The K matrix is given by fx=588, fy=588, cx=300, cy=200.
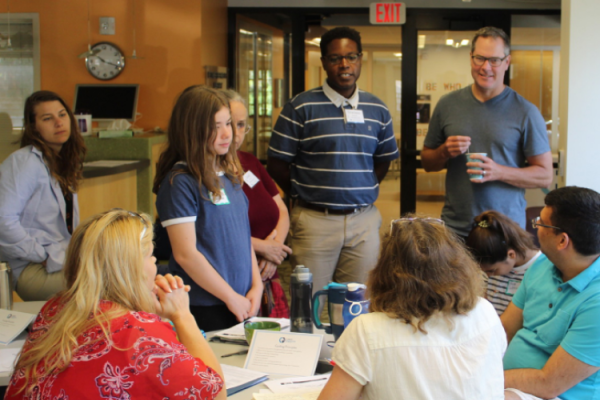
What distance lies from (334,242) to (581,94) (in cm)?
158

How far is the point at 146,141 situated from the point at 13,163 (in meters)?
2.00

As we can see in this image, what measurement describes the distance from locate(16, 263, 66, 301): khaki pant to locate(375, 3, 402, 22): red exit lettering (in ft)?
13.0

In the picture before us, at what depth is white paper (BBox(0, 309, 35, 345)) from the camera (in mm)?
1949

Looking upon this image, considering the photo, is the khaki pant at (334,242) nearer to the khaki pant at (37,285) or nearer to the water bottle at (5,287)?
the khaki pant at (37,285)

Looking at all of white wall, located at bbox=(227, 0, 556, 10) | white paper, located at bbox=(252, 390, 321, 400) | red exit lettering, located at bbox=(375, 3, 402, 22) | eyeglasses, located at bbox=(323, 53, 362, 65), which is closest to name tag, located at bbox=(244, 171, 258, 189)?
eyeglasses, located at bbox=(323, 53, 362, 65)

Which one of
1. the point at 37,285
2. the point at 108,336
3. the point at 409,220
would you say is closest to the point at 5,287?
the point at 37,285

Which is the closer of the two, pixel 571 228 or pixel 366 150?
pixel 571 228

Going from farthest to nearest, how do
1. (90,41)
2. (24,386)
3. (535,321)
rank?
(90,41), (535,321), (24,386)

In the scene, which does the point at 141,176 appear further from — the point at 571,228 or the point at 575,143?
the point at 571,228

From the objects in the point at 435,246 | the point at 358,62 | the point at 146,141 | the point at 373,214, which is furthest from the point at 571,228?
the point at 146,141

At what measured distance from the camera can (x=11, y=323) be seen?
2002 mm

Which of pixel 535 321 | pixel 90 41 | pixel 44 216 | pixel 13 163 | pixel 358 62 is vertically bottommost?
pixel 535 321

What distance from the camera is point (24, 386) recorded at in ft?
4.23

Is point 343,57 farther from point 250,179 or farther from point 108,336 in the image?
point 108,336
